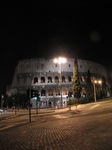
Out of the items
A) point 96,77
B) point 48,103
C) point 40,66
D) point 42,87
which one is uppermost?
point 40,66

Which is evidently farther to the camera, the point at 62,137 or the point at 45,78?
the point at 45,78

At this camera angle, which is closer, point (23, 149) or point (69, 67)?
point (23, 149)

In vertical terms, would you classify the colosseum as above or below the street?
above

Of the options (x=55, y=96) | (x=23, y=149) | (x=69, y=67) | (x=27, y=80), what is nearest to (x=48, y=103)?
(x=55, y=96)

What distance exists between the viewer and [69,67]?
5712 centimetres

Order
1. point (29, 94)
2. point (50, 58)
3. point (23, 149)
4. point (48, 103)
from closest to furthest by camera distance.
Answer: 1. point (23, 149)
2. point (29, 94)
3. point (48, 103)
4. point (50, 58)

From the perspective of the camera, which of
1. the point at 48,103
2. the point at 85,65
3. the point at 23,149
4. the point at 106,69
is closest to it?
the point at 23,149

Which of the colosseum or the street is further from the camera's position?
the colosseum

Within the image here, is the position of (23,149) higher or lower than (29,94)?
lower

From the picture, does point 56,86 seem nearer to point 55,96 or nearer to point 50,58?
point 55,96

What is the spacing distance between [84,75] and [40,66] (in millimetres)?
17874

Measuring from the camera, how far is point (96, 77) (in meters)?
63.6

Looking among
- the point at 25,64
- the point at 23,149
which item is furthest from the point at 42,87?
Result: the point at 23,149

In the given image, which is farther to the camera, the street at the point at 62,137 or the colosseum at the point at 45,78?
the colosseum at the point at 45,78
